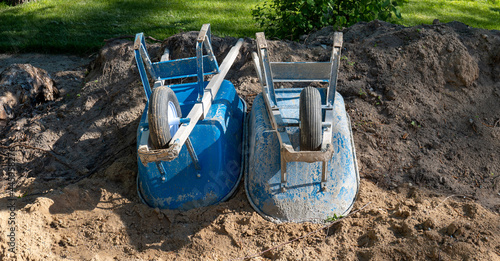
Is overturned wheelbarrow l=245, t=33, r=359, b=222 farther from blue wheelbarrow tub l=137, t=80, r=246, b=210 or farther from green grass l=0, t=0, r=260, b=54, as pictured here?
green grass l=0, t=0, r=260, b=54

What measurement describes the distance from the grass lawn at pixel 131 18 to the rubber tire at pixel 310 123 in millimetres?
4305

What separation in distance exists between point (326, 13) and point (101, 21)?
4480 millimetres

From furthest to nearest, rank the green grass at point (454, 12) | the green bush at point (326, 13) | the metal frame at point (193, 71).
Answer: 1. the green grass at point (454, 12)
2. the green bush at point (326, 13)
3. the metal frame at point (193, 71)

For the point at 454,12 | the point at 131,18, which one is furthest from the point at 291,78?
the point at 454,12

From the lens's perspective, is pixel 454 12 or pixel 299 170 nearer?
pixel 299 170

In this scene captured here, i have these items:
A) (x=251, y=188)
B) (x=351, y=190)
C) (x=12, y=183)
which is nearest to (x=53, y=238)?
(x=12, y=183)

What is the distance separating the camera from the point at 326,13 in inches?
216

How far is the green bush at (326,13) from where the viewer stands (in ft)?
17.6

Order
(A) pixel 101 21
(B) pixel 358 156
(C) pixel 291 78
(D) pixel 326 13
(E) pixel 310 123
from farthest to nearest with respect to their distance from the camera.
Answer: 1. (A) pixel 101 21
2. (D) pixel 326 13
3. (B) pixel 358 156
4. (C) pixel 291 78
5. (E) pixel 310 123

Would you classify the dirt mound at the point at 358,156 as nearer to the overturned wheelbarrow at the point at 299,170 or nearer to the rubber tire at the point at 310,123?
the overturned wheelbarrow at the point at 299,170

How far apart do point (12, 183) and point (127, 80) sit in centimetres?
182

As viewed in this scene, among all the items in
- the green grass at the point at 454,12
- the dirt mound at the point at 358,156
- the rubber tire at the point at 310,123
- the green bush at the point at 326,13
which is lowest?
the dirt mound at the point at 358,156

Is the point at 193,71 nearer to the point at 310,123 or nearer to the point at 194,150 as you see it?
the point at 194,150

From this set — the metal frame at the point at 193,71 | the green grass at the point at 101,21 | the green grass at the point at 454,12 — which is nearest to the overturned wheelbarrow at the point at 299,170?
the metal frame at the point at 193,71
